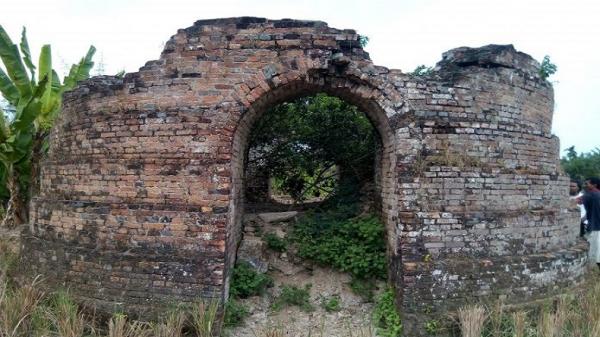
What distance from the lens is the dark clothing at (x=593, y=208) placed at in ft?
23.4

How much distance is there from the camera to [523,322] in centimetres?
433

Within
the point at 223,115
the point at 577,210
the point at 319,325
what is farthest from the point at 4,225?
the point at 577,210

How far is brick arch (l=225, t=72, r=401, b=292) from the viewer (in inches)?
203

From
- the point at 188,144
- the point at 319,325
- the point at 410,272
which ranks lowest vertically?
the point at 319,325

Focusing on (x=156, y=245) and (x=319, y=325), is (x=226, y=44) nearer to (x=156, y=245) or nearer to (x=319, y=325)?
(x=156, y=245)

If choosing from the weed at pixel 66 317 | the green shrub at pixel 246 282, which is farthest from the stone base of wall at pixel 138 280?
the green shrub at pixel 246 282

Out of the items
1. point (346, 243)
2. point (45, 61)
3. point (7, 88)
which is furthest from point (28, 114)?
point (346, 243)

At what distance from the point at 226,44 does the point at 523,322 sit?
4.65 meters

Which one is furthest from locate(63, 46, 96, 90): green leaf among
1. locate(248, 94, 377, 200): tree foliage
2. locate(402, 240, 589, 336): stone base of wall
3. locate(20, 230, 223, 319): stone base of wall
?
locate(402, 240, 589, 336): stone base of wall

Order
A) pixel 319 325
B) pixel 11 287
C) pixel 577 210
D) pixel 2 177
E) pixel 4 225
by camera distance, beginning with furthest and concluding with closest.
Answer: pixel 2 177 → pixel 4 225 → pixel 577 210 → pixel 11 287 → pixel 319 325

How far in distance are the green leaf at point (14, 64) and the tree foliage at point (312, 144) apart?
409 cm

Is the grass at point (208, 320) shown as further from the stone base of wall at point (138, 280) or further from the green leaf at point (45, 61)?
the green leaf at point (45, 61)

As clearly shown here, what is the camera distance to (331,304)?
545 centimetres

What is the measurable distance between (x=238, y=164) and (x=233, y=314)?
6.36 feet
